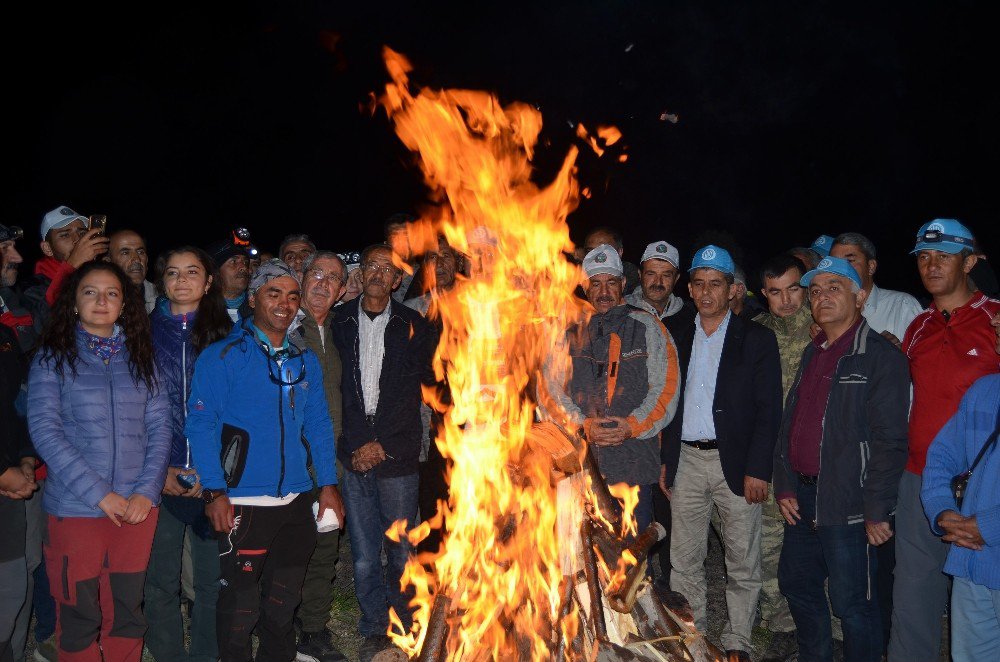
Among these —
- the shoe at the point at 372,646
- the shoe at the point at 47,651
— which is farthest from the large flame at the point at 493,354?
the shoe at the point at 47,651

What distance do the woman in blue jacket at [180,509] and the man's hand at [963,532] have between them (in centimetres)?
498

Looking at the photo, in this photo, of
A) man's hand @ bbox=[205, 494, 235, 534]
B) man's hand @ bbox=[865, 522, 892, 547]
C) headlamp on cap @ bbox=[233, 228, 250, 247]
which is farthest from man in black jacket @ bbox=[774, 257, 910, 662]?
headlamp on cap @ bbox=[233, 228, 250, 247]

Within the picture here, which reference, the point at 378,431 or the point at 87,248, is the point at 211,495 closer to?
the point at 378,431

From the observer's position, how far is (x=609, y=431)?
5.72 metres

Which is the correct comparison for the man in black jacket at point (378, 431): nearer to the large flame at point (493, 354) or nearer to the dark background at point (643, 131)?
the large flame at point (493, 354)

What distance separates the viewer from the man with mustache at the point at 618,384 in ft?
19.0

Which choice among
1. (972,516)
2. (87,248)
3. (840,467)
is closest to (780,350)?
(840,467)

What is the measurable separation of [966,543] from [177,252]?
19.0 ft

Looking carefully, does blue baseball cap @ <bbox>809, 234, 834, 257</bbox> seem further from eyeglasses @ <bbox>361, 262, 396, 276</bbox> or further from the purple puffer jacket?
the purple puffer jacket

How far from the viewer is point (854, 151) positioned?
24500 millimetres

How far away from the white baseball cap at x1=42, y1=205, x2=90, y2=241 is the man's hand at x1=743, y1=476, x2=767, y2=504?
242 inches

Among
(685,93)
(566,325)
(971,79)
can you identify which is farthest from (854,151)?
(566,325)

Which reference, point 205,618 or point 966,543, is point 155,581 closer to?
point 205,618

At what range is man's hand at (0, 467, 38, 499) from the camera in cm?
441
